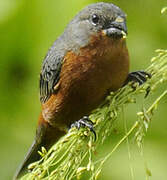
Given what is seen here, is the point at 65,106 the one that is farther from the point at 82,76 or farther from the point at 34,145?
the point at 34,145

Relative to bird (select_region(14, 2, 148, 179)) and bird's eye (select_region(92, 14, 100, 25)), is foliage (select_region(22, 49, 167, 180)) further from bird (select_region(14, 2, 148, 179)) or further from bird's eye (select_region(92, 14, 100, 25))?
bird's eye (select_region(92, 14, 100, 25))

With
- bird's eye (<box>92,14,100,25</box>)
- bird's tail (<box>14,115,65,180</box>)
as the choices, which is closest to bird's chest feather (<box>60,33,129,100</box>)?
bird's eye (<box>92,14,100,25</box>)

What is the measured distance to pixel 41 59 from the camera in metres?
3.99

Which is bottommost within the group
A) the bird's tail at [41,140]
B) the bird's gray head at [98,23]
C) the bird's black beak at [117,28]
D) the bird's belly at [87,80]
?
the bird's tail at [41,140]

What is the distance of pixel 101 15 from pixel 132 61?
72cm

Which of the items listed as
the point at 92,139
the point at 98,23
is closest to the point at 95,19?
the point at 98,23

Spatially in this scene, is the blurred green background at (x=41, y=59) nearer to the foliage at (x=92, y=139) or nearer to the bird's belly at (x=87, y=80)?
the bird's belly at (x=87, y=80)

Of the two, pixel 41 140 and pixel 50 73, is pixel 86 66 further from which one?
pixel 41 140

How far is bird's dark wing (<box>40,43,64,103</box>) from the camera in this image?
4.12 meters

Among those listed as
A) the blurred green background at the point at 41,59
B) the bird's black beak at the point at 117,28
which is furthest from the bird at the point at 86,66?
the blurred green background at the point at 41,59

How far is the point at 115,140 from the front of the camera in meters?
3.92

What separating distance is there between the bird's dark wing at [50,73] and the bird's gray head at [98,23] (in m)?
0.20

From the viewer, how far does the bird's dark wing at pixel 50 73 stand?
4.12 meters

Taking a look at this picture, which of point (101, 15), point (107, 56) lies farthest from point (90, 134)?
point (101, 15)
